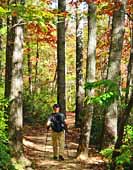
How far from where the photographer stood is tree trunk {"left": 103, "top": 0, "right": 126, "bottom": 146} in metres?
14.1

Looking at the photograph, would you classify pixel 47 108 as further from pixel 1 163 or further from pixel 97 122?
pixel 1 163

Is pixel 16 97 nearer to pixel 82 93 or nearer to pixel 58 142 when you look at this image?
pixel 58 142

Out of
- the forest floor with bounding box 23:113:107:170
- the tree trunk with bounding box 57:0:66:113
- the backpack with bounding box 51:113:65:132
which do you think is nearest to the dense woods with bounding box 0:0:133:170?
the tree trunk with bounding box 57:0:66:113

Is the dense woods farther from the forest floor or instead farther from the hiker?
the hiker

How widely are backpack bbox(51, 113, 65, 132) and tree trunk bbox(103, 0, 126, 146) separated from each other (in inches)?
66.5

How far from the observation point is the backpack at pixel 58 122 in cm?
1397

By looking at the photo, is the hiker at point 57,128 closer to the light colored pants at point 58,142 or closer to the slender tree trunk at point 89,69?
the light colored pants at point 58,142

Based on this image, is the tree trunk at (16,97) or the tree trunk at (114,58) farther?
the tree trunk at (114,58)

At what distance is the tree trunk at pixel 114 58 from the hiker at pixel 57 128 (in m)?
1.63

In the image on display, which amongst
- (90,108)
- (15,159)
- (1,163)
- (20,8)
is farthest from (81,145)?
(20,8)

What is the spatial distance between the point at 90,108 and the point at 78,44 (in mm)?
8802

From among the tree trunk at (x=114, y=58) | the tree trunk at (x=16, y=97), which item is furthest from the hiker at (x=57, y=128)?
the tree trunk at (x=16, y=97)

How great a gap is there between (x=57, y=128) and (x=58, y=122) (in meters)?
0.22

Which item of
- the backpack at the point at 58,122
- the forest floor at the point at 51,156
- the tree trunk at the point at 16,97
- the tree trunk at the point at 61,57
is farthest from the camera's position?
the tree trunk at the point at 61,57
